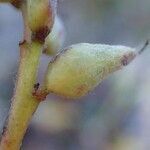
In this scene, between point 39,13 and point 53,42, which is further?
point 53,42

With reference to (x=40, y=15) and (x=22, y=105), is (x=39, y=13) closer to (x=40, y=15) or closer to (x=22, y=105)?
(x=40, y=15)

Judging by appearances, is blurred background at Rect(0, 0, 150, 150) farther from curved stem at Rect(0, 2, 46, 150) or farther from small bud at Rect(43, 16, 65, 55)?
curved stem at Rect(0, 2, 46, 150)

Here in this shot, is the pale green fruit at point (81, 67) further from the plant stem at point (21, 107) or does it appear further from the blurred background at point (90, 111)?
the blurred background at point (90, 111)

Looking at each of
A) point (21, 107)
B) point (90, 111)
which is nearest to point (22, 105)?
point (21, 107)

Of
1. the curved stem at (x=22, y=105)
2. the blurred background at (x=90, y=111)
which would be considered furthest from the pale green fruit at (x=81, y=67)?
the blurred background at (x=90, y=111)

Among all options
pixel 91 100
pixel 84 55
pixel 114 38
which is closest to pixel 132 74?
pixel 91 100
